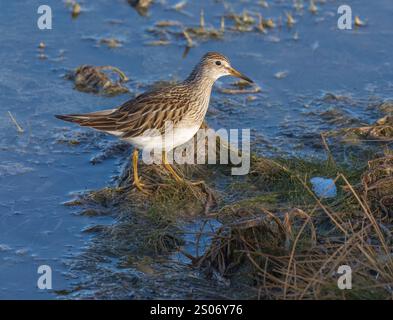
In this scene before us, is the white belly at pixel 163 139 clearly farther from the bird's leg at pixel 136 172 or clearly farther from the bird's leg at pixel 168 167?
the bird's leg at pixel 168 167

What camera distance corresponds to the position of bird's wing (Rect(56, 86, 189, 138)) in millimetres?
8625

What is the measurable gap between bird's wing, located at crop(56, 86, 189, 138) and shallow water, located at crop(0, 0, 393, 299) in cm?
71

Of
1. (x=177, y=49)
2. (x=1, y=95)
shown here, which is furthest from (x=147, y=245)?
(x=177, y=49)

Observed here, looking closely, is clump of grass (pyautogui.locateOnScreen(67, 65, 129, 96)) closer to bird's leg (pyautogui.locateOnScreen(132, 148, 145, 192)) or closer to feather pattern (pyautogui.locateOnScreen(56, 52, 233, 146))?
feather pattern (pyautogui.locateOnScreen(56, 52, 233, 146))

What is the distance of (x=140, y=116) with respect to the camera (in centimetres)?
866

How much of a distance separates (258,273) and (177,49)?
575 cm

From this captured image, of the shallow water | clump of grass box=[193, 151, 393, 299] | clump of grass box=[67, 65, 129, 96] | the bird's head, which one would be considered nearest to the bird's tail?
the shallow water

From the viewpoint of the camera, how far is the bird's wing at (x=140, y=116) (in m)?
8.62

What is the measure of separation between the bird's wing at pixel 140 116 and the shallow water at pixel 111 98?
71 centimetres

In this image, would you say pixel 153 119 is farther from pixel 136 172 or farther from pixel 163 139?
pixel 136 172

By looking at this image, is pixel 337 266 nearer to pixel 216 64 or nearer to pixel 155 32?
pixel 216 64

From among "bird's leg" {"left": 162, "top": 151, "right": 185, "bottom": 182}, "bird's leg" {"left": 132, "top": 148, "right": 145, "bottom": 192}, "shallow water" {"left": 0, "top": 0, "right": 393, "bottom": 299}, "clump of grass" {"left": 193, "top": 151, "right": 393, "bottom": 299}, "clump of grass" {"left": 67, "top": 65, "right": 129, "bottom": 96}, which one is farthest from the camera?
"clump of grass" {"left": 67, "top": 65, "right": 129, "bottom": 96}

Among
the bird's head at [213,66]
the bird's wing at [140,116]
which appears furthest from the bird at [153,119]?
the bird's head at [213,66]

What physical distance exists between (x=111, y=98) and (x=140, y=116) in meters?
2.29
